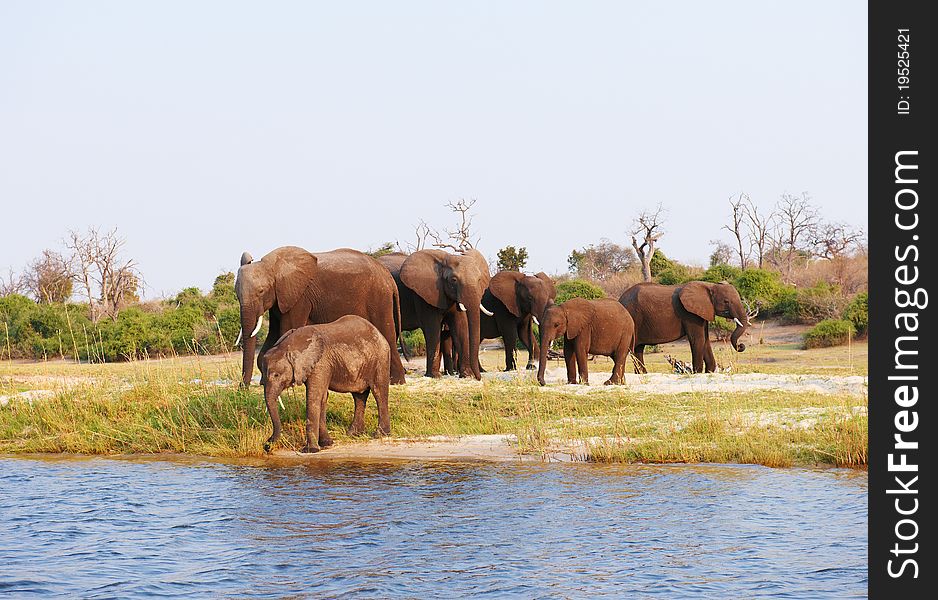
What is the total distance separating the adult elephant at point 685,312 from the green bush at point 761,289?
1100 cm

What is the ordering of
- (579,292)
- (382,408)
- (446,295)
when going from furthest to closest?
(579,292) < (446,295) < (382,408)

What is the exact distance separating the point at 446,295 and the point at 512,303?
236cm

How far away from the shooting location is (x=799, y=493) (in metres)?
10.8

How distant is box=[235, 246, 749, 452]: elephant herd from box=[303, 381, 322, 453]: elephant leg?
12 millimetres

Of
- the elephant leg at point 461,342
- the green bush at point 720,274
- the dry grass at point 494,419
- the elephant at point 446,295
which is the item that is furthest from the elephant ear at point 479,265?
the green bush at point 720,274

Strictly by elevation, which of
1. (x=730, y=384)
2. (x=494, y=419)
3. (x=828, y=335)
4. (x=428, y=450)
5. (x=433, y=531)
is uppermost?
(x=828, y=335)

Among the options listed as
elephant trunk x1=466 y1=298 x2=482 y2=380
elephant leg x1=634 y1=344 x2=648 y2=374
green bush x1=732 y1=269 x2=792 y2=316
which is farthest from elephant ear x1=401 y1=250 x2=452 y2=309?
green bush x1=732 y1=269 x2=792 y2=316

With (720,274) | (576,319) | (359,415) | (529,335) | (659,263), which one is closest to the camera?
(359,415)

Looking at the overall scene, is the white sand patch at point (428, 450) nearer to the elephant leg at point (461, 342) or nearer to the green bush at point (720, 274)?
the elephant leg at point (461, 342)

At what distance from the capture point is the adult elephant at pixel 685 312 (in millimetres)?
20734

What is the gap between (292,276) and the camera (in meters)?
16.5

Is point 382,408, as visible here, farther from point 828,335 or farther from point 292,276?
point 828,335

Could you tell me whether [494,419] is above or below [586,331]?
below

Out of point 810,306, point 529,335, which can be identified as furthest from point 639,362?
point 810,306
